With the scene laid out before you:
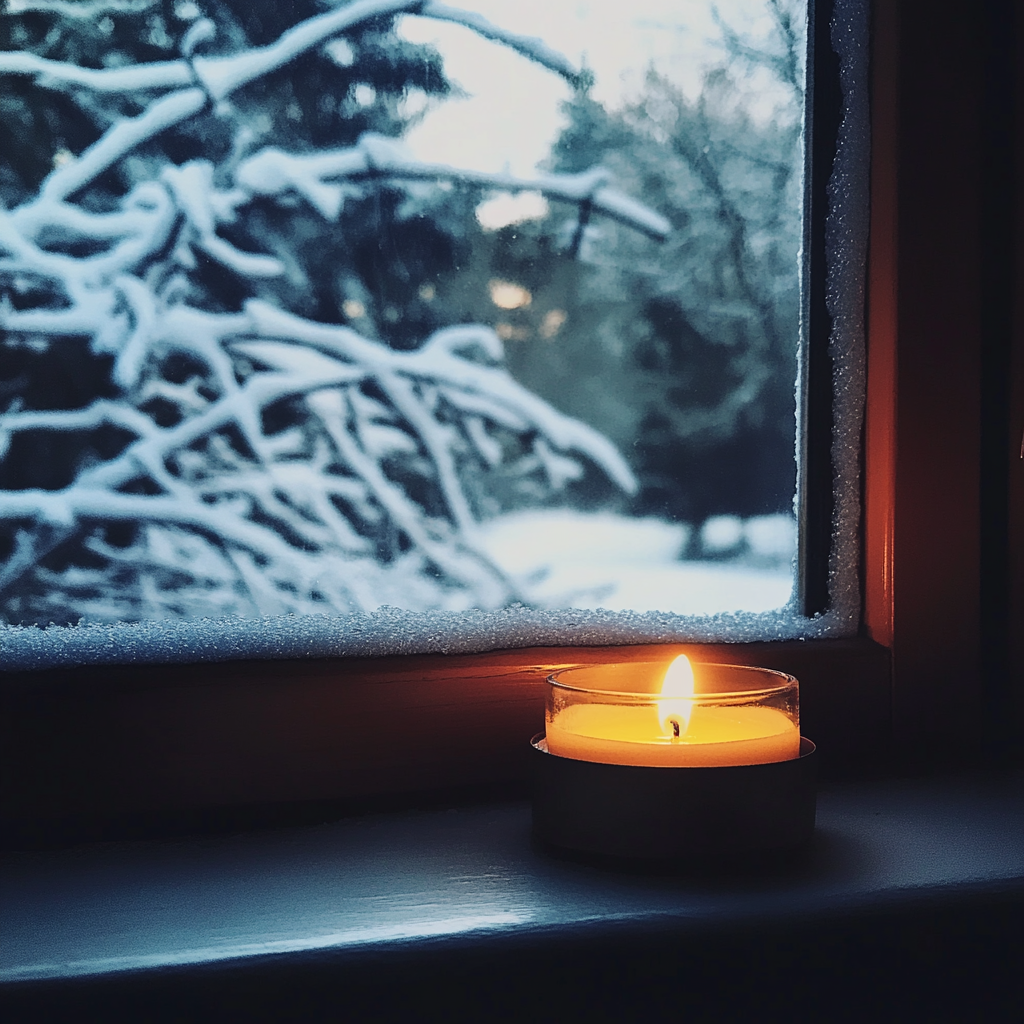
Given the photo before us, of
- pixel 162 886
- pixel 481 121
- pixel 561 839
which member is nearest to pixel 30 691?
pixel 162 886

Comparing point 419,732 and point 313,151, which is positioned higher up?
point 313,151

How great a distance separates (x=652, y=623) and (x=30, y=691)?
386mm

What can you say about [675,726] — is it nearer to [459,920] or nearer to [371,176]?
[459,920]

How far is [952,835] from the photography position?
1.87 feet

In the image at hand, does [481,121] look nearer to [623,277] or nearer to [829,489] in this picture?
[623,277]

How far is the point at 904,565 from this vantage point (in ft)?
2.22

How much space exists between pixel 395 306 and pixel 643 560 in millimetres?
238

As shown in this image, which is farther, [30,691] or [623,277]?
[623,277]

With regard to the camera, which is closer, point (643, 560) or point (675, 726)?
point (675, 726)

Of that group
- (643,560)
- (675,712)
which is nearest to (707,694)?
(675,712)

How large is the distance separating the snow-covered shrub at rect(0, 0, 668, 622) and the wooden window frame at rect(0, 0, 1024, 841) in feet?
0.22

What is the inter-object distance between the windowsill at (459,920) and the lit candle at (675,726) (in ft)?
0.20

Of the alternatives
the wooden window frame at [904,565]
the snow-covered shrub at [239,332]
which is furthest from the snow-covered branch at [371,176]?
the wooden window frame at [904,565]

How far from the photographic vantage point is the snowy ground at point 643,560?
66 cm
